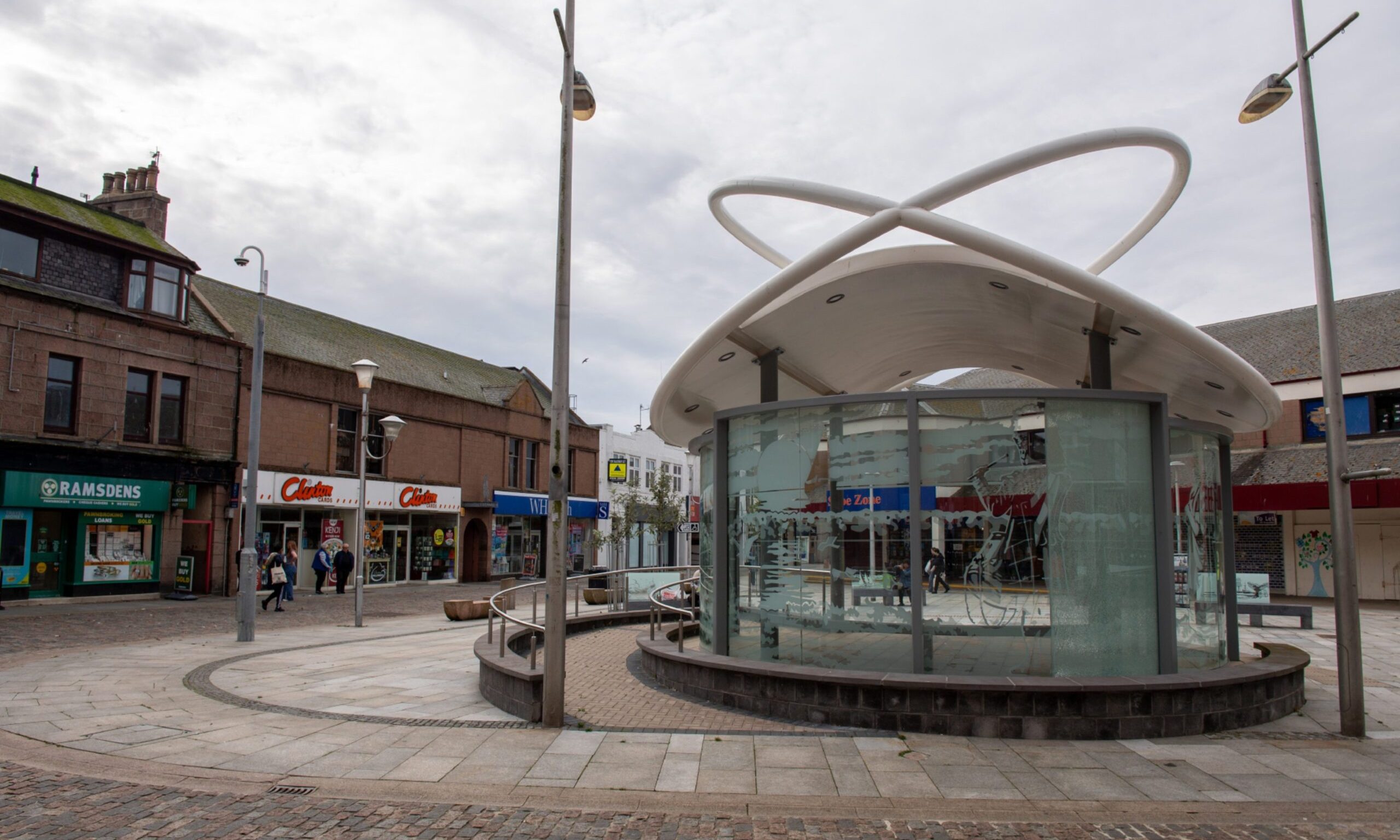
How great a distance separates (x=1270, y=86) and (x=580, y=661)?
10860mm

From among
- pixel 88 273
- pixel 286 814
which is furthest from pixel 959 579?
pixel 88 273

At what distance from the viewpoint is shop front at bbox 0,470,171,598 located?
72.9ft

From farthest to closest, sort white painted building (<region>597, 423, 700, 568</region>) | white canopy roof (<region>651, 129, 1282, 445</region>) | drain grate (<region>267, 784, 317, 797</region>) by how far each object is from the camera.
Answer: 1. white painted building (<region>597, 423, 700, 568</region>)
2. white canopy roof (<region>651, 129, 1282, 445</region>)
3. drain grate (<region>267, 784, 317, 797</region>)

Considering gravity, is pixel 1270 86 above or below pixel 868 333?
above

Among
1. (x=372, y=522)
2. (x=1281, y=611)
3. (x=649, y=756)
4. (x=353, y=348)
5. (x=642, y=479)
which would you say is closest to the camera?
(x=649, y=756)

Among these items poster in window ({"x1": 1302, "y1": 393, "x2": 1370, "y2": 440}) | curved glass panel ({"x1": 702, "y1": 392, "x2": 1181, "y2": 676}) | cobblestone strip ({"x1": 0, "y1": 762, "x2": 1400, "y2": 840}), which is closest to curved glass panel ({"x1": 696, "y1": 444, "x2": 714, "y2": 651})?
curved glass panel ({"x1": 702, "y1": 392, "x2": 1181, "y2": 676})

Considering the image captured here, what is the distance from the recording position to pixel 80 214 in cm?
2567

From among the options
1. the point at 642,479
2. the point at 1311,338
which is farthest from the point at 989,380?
the point at 642,479

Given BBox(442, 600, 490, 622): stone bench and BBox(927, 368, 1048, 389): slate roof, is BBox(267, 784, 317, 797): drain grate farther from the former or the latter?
BBox(927, 368, 1048, 389): slate roof

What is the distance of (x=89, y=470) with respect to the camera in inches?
931

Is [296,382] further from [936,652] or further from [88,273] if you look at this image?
[936,652]

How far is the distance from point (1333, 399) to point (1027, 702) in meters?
4.23

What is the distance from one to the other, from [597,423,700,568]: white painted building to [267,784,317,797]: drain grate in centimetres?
4140

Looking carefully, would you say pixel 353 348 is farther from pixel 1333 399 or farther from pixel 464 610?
pixel 1333 399
